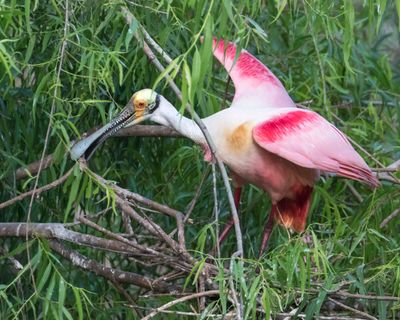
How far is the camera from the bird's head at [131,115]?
483 cm

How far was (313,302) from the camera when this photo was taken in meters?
4.05

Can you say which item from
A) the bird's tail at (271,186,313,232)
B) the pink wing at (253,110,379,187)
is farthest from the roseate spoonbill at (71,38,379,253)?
the bird's tail at (271,186,313,232)

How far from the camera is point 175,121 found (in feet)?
16.0

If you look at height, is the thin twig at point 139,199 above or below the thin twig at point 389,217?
above

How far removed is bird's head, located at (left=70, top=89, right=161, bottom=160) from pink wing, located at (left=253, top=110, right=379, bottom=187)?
37 cm

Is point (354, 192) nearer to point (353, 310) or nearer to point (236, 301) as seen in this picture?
point (353, 310)

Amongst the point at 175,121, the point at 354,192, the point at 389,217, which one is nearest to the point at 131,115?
the point at 175,121

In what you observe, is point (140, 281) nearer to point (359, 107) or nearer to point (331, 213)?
point (331, 213)

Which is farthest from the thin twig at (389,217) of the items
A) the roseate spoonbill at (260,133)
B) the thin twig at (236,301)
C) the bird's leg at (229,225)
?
the thin twig at (236,301)

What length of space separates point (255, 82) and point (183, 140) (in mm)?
477

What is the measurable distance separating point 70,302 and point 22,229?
387mm

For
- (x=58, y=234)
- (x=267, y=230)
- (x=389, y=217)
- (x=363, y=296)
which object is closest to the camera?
(x=363, y=296)

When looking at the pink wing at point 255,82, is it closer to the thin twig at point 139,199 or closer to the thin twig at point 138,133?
the thin twig at point 138,133

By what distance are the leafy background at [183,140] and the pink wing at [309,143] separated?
11 centimetres
